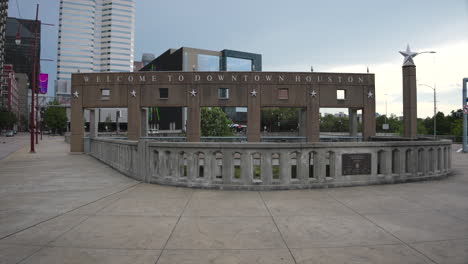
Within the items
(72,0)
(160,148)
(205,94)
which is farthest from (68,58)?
(160,148)

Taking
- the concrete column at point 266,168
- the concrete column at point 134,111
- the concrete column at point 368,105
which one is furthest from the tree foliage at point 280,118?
the concrete column at point 266,168

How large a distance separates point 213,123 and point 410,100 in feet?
60.9

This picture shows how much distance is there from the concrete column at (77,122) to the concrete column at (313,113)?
69.2 feet

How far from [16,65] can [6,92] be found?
97.6m

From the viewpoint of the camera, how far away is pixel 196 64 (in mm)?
93000

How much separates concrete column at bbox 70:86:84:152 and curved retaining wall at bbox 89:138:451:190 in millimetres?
17590

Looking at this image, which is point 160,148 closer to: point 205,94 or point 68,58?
point 205,94

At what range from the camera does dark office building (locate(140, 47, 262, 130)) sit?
88119 millimetres

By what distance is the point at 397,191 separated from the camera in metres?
7.83

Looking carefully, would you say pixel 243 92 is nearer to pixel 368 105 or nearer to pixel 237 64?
pixel 368 105

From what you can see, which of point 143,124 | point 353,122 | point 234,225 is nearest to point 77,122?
point 143,124

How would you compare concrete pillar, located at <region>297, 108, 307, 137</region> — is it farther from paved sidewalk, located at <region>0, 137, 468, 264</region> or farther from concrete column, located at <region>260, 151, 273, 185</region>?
concrete column, located at <region>260, 151, 273, 185</region>

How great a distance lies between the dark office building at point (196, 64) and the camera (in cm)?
8812

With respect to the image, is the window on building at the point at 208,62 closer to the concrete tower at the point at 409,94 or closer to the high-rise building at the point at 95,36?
the concrete tower at the point at 409,94
